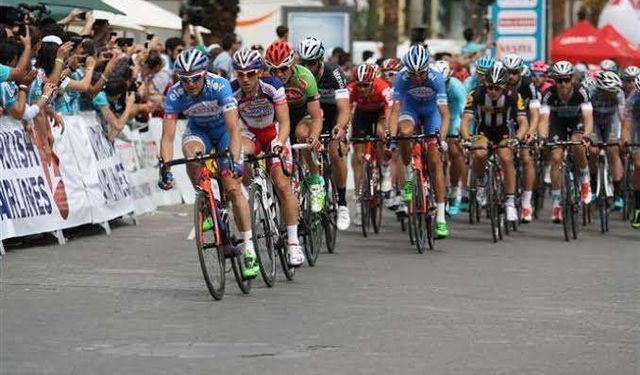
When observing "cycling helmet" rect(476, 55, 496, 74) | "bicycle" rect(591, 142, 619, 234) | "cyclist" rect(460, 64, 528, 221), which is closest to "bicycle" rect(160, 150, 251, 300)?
"cyclist" rect(460, 64, 528, 221)

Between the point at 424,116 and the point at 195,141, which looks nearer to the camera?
the point at 195,141

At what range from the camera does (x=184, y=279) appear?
537 inches

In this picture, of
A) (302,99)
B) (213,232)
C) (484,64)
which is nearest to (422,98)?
(484,64)

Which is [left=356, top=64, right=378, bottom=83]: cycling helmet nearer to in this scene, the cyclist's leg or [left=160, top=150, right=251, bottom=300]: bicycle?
the cyclist's leg

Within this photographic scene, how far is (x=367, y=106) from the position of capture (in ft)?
64.6

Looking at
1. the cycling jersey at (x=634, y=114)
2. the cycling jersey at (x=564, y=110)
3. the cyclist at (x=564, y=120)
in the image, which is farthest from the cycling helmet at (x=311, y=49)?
the cycling jersey at (x=634, y=114)

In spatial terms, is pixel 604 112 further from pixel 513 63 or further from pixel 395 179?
pixel 395 179

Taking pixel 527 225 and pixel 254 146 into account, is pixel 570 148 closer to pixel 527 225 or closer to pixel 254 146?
pixel 527 225

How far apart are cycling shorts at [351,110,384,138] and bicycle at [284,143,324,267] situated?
442cm

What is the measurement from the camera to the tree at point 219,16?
33.7m

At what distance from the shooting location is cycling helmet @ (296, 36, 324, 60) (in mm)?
16344

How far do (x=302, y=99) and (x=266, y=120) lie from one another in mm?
1213

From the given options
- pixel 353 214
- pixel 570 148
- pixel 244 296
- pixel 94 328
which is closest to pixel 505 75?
pixel 570 148

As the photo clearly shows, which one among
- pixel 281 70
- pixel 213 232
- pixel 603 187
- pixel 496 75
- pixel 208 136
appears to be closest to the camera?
pixel 213 232
